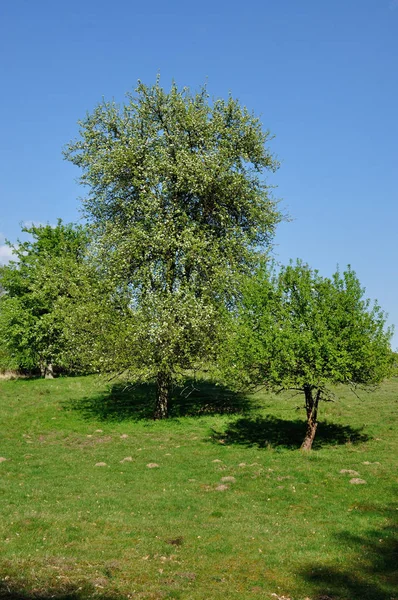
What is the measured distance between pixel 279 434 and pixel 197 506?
1574 cm

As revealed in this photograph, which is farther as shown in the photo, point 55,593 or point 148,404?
point 148,404

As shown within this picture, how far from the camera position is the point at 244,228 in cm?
4462

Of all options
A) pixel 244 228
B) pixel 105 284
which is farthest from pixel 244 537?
pixel 244 228

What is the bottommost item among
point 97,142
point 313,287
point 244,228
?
point 313,287

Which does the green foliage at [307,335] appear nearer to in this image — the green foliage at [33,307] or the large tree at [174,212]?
the large tree at [174,212]

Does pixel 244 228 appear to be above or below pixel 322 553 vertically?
above

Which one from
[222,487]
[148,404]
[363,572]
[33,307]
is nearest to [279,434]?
[222,487]

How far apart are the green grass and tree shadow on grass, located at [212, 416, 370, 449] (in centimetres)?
14

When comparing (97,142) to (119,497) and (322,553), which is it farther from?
(322,553)

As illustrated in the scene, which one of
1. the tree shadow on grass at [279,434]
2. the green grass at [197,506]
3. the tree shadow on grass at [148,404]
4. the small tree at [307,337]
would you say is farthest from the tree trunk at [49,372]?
the small tree at [307,337]

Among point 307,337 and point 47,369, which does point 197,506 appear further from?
point 47,369

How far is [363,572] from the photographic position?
16203mm

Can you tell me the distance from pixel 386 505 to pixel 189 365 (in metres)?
19.9

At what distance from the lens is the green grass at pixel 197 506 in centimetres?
1522
